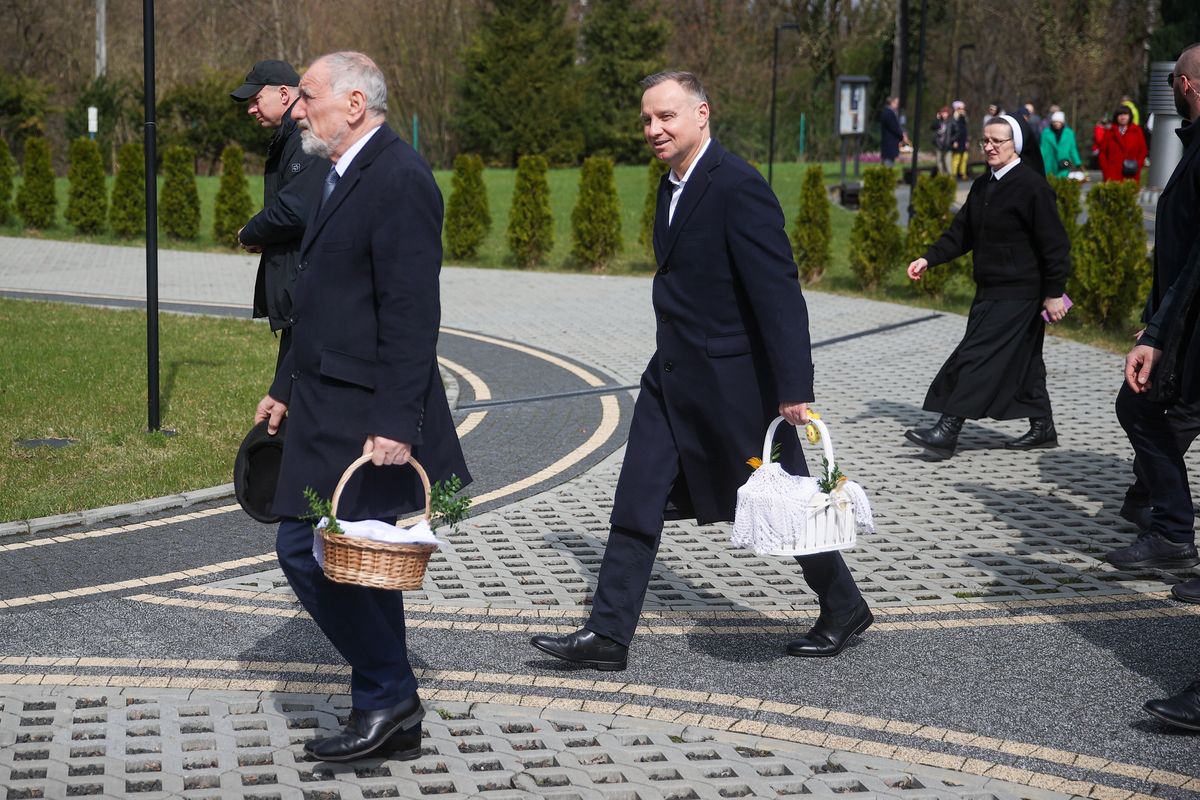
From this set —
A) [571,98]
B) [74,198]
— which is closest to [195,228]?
[74,198]

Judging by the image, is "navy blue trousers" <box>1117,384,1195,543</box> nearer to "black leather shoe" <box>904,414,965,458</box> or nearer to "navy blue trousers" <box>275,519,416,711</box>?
"black leather shoe" <box>904,414,965,458</box>

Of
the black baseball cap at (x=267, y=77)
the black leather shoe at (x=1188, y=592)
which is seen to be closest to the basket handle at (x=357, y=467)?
the black leather shoe at (x=1188, y=592)

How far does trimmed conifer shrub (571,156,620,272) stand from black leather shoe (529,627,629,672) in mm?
15999

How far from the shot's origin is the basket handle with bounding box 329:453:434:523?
3918 mm

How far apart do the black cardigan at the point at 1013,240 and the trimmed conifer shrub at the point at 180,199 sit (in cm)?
1736

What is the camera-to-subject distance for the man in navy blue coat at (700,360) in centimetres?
491

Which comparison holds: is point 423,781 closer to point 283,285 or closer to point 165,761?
point 165,761

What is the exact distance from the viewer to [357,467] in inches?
161

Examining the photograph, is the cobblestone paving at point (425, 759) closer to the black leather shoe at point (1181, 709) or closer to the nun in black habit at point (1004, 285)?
the black leather shoe at point (1181, 709)

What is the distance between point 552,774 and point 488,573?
220 cm

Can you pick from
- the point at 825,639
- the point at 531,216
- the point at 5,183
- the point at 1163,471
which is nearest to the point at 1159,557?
the point at 1163,471

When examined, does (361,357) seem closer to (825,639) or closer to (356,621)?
(356,621)

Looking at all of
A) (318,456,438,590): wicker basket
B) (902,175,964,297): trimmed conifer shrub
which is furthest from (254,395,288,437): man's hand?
(902,175,964,297): trimmed conifer shrub

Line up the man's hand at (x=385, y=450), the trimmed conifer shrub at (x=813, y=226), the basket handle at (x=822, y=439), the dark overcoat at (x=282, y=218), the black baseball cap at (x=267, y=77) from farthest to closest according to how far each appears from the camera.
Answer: the trimmed conifer shrub at (x=813, y=226) < the black baseball cap at (x=267, y=77) < the dark overcoat at (x=282, y=218) < the basket handle at (x=822, y=439) < the man's hand at (x=385, y=450)
